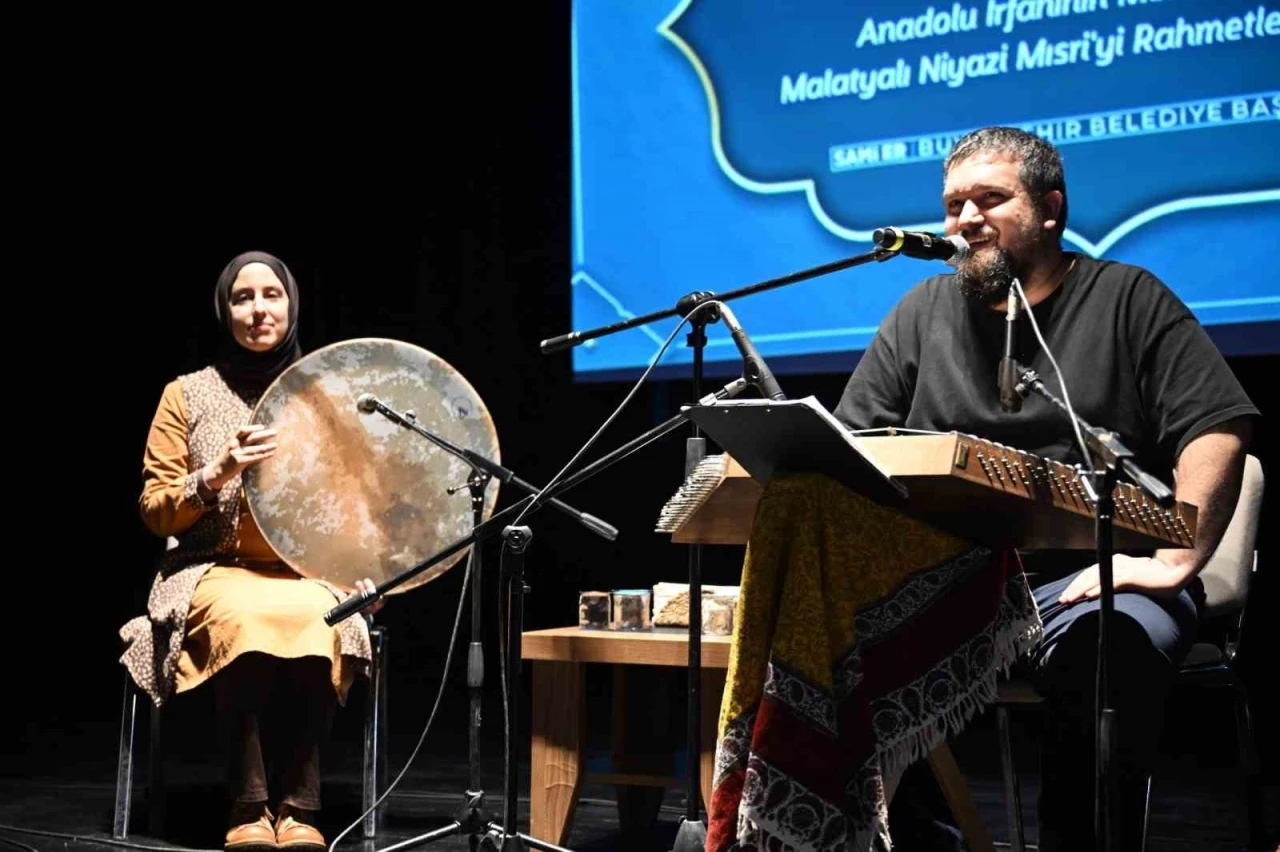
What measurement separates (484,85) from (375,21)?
0.52m

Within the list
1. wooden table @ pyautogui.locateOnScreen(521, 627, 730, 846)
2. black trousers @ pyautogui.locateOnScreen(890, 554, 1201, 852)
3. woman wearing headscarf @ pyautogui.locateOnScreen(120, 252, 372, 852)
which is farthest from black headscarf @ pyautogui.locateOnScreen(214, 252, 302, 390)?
black trousers @ pyautogui.locateOnScreen(890, 554, 1201, 852)

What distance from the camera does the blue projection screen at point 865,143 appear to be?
356 cm

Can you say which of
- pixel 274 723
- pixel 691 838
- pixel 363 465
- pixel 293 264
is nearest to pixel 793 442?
pixel 691 838

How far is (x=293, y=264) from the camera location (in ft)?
18.0

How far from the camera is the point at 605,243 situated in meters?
4.45

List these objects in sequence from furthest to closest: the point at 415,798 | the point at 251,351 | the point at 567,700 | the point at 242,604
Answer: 1. the point at 415,798
2. the point at 251,351
3. the point at 242,604
4. the point at 567,700

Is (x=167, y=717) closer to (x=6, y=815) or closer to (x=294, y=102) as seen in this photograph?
(x=6, y=815)

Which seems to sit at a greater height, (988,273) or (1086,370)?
(988,273)

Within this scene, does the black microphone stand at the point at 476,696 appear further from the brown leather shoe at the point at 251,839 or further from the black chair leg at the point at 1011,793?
the black chair leg at the point at 1011,793

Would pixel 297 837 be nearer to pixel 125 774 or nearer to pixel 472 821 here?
pixel 125 774

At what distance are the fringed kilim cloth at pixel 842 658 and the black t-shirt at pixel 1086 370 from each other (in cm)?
45

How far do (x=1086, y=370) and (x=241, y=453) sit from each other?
75.6 inches

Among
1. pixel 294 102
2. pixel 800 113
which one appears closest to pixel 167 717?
pixel 294 102

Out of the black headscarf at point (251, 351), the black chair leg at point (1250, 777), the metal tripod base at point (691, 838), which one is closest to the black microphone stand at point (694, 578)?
the metal tripod base at point (691, 838)
